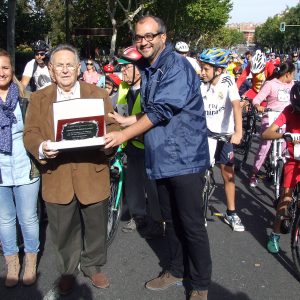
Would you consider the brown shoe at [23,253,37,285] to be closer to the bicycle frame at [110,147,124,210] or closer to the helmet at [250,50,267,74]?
the bicycle frame at [110,147,124,210]

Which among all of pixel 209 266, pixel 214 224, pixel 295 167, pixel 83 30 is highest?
pixel 83 30

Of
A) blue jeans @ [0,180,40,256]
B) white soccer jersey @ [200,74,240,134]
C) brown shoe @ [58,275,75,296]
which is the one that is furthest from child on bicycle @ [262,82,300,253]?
blue jeans @ [0,180,40,256]

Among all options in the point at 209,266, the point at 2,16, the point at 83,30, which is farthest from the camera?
the point at 83,30

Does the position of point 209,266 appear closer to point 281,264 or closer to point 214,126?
point 281,264

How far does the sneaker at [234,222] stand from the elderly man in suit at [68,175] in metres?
1.93

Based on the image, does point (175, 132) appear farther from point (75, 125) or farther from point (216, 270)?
point (216, 270)

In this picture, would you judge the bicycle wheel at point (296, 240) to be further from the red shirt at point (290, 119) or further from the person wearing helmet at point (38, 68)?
the person wearing helmet at point (38, 68)

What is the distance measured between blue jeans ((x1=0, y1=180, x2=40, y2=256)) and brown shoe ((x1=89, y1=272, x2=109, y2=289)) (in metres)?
0.59

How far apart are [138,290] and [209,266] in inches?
27.5

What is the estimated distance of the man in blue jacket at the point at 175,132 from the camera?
298 cm

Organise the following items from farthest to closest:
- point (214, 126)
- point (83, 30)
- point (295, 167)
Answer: point (83, 30)
point (214, 126)
point (295, 167)

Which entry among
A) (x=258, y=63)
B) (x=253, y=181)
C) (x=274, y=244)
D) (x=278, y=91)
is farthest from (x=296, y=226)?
(x=258, y=63)

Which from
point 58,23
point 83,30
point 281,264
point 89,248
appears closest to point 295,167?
point 281,264

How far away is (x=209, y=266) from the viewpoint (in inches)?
134
